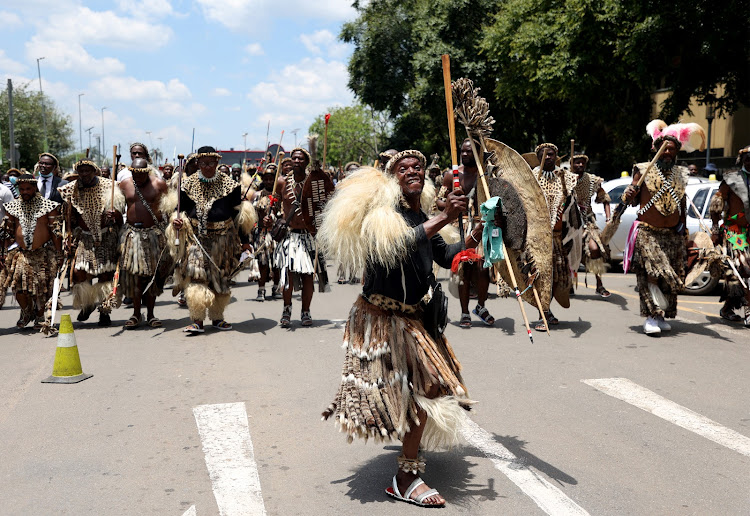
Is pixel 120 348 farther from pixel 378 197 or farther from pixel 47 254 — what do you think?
pixel 378 197

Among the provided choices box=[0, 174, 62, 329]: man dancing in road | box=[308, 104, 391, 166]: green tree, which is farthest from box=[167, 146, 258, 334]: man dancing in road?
box=[308, 104, 391, 166]: green tree

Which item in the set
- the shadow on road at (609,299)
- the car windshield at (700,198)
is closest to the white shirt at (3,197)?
the shadow on road at (609,299)

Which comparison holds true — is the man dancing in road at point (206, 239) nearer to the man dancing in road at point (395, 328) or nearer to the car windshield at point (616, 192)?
the man dancing in road at point (395, 328)

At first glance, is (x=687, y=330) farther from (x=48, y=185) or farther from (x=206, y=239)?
(x=48, y=185)

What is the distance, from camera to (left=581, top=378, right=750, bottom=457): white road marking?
486 cm

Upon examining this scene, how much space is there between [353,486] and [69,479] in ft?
5.48

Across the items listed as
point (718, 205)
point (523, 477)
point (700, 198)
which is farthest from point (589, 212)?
point (523, 477)

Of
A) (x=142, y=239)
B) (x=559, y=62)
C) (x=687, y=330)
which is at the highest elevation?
(x=559, y=62)

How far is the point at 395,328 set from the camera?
13.2 feet

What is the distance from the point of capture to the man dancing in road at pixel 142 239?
929 centimetres

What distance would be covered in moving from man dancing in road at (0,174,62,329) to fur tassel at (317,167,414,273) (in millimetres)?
6285

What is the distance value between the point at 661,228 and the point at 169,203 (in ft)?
19.0

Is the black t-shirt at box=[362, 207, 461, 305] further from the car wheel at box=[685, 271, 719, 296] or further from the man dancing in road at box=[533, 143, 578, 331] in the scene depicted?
the car wheel at box=[685, 271, 719, 296]

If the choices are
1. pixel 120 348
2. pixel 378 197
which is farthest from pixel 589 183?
pixel 378 197
